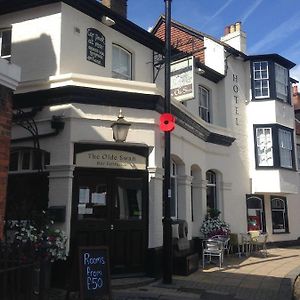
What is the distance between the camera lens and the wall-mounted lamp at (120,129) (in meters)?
9.70

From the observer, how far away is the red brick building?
6.88m

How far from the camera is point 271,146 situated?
17500 mm

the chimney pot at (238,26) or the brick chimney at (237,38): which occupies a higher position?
the chimney pot at (238,26)

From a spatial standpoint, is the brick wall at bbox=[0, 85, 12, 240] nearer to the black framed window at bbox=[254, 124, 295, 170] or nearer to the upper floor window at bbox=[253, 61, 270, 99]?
the black framed window at bbox=[254, 124, 295, 170]

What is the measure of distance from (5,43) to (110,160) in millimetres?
4576

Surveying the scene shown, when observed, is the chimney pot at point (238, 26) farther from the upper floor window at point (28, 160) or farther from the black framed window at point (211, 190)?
the upper floor window at point (28, 160)

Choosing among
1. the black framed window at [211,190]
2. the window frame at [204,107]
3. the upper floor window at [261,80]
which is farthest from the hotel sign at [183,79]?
the upper floor window at [261,80]

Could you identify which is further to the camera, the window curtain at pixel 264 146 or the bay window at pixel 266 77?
the bay window at pixel 266 77

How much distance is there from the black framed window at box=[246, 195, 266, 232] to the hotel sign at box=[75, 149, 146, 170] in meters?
8.39

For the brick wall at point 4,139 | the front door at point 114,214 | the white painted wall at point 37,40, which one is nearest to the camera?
the brick wall at point 4,139

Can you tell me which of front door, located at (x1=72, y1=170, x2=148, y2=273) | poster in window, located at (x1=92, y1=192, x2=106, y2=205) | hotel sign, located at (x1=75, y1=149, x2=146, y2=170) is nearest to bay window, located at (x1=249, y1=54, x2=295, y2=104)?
hotel sign, located at (x1=75, y1=149, x2=146, y2=170)

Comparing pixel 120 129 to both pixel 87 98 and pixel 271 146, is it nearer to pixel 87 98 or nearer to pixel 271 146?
pixel 87 98

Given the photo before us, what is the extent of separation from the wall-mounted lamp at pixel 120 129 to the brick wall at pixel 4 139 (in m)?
2.97

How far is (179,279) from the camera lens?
9938 millimetres
